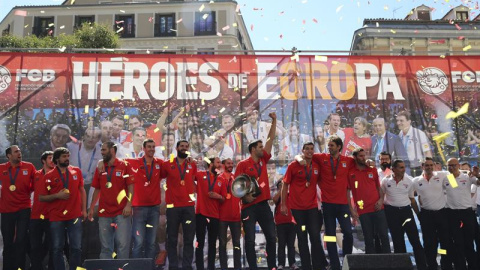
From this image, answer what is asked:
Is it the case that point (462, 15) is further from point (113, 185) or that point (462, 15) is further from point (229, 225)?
point (113, 185)

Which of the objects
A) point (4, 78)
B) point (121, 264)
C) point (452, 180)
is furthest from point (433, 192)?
point (4, 78)

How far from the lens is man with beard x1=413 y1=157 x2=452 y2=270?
262 inches

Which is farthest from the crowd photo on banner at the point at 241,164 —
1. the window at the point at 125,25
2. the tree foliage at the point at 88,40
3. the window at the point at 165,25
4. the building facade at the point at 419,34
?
the window at the point at 125,25

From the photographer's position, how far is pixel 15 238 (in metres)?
6.34

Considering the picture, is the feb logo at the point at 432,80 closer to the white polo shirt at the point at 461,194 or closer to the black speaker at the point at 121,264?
the white polo shirt at the point at 461,194

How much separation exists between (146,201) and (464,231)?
4.49 meters

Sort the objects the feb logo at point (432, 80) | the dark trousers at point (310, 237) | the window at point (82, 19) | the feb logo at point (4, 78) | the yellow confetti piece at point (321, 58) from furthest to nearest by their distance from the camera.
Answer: the window at point (82, 19) → the yellow confetti piece at point (321, 58) → the feb logo at point (432, 80) → the feb logo at point (4, 78) → the dark trousers at point (310, 237)

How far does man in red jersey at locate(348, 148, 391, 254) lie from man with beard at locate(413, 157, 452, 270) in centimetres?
68

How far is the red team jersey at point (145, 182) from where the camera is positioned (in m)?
6.39

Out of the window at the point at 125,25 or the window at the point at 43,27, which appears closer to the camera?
the window at the point at 43,27

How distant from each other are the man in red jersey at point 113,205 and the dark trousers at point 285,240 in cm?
215

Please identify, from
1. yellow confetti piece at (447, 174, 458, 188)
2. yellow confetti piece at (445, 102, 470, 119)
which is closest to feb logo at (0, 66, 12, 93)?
yellow confetti piece at (447, 174, 458, 188)

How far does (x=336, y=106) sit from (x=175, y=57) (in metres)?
2.81

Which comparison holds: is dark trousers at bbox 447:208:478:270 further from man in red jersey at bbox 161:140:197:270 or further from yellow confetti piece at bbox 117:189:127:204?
yellow confetti piece at bbox 117:189:127:204
